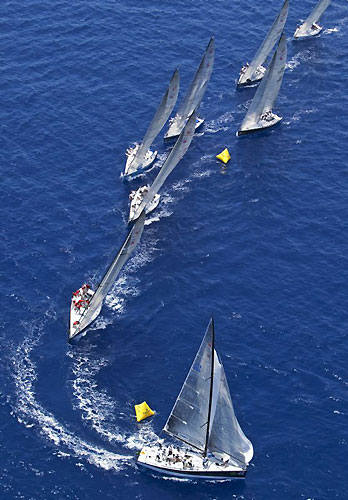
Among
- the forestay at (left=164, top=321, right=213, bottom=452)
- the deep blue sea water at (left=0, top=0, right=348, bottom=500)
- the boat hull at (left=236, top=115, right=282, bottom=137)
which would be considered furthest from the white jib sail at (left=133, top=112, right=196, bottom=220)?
the forestay at (left=164, top=321, right=213, bottom=452)

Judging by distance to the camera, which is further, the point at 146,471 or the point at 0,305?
the point at 0,305

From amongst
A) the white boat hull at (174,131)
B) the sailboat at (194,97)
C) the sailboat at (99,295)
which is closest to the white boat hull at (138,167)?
the white boat hull at (174,131)

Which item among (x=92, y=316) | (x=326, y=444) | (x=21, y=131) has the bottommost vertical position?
(x=326, y=444)

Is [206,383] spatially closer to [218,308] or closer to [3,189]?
[218,308]

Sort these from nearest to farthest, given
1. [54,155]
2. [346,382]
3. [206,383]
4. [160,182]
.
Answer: [206,383] < [346,382] < [160,182] < [54,155]

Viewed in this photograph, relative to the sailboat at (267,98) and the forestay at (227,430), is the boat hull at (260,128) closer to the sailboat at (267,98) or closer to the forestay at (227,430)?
the sailboat at (267,98)

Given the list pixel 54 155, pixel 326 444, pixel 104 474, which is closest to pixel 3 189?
pixel 54 155

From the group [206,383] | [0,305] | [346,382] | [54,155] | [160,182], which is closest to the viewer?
[206,383]
